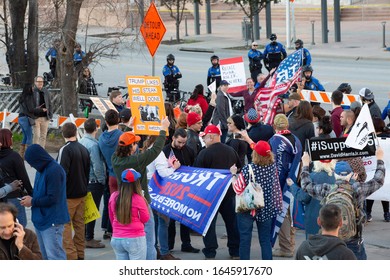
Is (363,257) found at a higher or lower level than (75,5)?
lower

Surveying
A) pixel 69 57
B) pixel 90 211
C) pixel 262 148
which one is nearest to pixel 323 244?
A: pixel 262 148

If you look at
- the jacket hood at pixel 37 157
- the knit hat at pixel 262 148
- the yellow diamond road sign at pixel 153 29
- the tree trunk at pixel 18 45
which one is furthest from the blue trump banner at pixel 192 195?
the tree trunk at pixel 18 45

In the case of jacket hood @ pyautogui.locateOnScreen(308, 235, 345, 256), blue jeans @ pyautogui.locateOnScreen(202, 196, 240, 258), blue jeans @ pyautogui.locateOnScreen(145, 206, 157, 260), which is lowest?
blue jeans @ pyautogui.locateOnScreen(202, 196, 240, 258)

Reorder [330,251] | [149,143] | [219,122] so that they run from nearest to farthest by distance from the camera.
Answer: [330,251], [149,143], [219,122]

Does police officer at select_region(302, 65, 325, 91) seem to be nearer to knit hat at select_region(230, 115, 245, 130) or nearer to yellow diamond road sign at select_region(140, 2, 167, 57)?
yellow diamond road sign at select_region(140, 2, 167, 57)

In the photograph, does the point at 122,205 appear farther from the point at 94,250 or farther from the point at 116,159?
the point at 94,250

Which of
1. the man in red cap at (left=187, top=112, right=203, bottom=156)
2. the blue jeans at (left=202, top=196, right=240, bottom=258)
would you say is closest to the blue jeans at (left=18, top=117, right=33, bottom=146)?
the man in red cap at (left=187, top=112, right=203, bottom=156)

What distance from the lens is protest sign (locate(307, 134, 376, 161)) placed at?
1024cm

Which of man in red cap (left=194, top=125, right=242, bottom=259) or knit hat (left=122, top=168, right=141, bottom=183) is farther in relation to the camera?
man in red cap (left=194, top=125, right=242, bottom=259)

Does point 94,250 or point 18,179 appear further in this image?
point 94,250

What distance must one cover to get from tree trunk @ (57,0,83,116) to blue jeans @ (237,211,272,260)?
10069 mm

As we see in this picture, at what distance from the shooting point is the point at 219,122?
17.7 m

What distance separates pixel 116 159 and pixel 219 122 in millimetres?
7184

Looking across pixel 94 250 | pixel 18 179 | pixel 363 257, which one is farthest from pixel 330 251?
pixel 94 250
